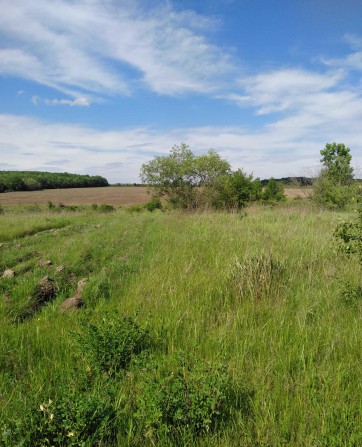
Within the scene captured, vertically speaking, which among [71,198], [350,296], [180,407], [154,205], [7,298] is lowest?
[7,298]

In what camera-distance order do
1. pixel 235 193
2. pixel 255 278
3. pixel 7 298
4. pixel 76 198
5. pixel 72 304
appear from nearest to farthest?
pixel 72 304 → pixel 255 278 → pixel 7 298 → pixel 235 193 → pixel 76 198

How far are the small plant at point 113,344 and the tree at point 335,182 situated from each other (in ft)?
13.2

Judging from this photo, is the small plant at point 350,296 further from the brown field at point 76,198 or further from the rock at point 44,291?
the brown field at point 76,198

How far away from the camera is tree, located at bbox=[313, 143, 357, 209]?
22.2 meters

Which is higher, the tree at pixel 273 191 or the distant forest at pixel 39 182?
the distant forest at pixel 39 182

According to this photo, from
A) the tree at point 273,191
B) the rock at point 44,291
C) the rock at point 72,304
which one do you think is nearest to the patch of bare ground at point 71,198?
the tree at point 273,191

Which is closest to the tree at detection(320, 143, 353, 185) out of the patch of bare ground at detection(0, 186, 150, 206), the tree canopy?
the tree canopy

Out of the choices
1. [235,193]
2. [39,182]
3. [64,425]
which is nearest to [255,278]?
[64,425]

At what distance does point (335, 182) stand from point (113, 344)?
30329 millimetres

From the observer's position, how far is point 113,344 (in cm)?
309

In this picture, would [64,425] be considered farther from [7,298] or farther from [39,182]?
[39,182]

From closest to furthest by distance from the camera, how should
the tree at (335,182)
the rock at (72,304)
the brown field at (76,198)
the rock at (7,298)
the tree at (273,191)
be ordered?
the rock at (72,304) → the rock at (7,298) → the tree at (335,182) → the tree at (273,191) → the brown field at (76,198)

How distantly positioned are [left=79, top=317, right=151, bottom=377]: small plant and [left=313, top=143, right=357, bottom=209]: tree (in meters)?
4.04

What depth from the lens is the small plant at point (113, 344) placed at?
9.72 feet
